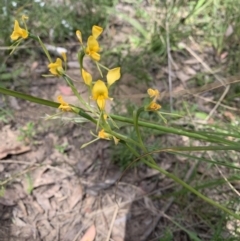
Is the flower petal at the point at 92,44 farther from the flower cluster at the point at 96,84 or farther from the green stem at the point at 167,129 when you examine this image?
the green stem at the point at 167,129

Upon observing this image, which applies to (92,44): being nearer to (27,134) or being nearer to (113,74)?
(113,74)

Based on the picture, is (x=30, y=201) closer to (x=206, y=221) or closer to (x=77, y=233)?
(x=77, y=233)

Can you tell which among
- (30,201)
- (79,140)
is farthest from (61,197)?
(79,140)

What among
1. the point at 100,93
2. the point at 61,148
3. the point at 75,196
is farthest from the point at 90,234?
the point at 100,93

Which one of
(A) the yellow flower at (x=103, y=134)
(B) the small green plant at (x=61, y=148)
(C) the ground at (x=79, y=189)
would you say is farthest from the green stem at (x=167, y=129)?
(B) the small green plant at (x=61, y=148)

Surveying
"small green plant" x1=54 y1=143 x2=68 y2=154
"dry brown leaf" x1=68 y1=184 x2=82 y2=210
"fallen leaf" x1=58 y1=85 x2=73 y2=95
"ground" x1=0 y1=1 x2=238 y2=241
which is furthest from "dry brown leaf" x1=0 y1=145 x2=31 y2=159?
"fallen leaf" x1=58 y1=85 x2=73 y2=95

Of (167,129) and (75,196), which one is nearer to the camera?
(167,129)
